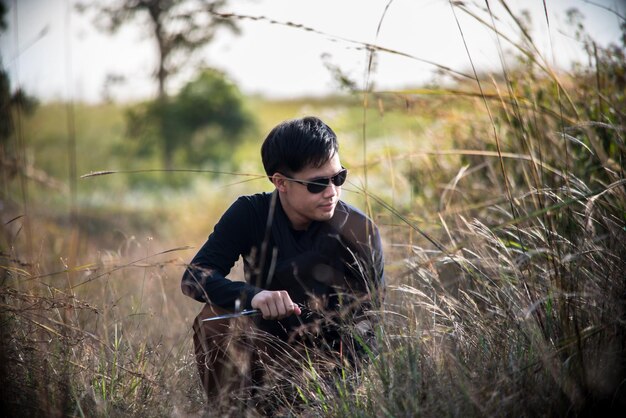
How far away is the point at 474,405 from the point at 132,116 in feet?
44.0

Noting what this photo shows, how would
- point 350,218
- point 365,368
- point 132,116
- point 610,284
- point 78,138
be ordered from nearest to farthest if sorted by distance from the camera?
point 610,284
point 365,368
point 350,218
point 132,116
point 78,138

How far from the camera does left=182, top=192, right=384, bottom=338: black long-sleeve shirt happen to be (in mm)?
2562

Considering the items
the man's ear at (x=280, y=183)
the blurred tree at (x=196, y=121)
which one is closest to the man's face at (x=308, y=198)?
the man's ear at (x=280, y=183)

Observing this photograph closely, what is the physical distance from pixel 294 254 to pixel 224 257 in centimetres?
29

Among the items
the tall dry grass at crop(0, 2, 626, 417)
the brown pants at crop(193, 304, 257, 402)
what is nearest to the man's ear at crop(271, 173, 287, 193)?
the tall dry grass at crop(0, 2, 626, 417)

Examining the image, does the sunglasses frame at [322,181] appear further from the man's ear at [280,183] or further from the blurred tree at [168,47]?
the blurred tree at [168,47]

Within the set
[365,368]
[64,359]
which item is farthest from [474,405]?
Answer: [64,359]

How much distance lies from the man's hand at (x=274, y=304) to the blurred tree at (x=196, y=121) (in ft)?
40.1

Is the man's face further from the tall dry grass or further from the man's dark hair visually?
the tall dry grass

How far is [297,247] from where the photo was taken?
2.65 metres

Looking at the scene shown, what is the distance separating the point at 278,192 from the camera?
2.75 meters

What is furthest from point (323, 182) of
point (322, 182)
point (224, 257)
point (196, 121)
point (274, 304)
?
point (196, 121)

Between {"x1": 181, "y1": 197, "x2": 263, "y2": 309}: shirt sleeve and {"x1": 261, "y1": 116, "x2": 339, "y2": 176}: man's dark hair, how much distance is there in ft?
0.76

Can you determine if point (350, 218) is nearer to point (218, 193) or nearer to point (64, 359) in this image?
point (64, 359)
